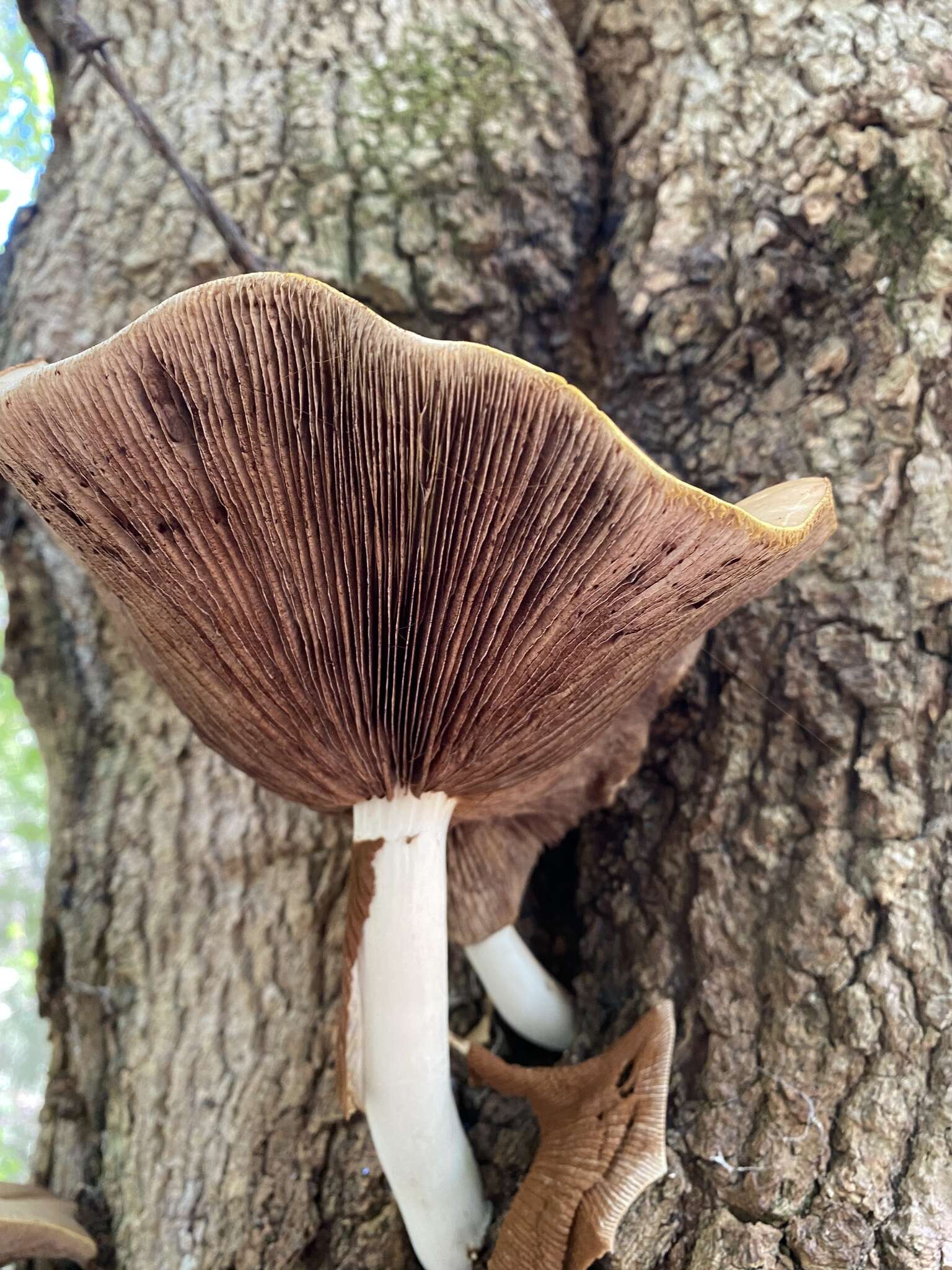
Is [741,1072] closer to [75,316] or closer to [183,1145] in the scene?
[183,1145]

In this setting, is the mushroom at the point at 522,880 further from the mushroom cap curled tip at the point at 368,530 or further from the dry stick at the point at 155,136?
the dry stick at the point at 155,136

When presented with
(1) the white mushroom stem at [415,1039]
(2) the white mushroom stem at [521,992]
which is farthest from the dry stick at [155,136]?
(2) the white mushroom stem at [521,992]

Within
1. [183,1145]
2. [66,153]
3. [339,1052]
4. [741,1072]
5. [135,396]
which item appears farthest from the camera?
[66,153]

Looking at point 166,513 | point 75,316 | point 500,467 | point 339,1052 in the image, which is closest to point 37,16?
point 75,316

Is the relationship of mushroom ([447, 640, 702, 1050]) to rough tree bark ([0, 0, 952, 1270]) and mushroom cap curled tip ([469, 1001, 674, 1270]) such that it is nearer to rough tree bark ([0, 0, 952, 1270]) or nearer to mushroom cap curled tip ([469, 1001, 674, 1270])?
rough tree bark ([0, 0, 952, 1270])

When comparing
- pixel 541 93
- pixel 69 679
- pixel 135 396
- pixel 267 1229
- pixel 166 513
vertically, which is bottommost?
pixel 267 1229

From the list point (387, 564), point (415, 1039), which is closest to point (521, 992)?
point (415, 1039)

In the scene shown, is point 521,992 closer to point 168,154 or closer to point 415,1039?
point 415,1039
